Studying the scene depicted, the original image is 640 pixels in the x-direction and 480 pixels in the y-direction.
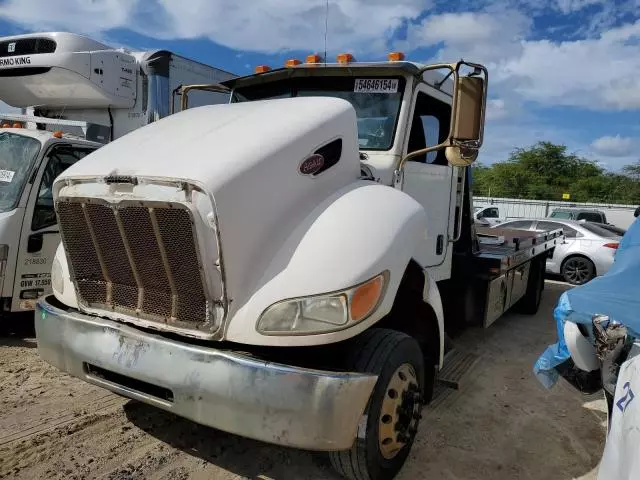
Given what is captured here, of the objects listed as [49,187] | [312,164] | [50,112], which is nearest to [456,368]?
[312,164]

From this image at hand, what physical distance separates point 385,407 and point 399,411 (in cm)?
A: 17

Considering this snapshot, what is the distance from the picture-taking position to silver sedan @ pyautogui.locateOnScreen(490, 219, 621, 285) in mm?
10961

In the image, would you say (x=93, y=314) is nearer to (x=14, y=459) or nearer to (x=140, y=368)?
(x=140, y=368)

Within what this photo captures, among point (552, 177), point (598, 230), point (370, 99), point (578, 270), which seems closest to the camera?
point (370, 99)

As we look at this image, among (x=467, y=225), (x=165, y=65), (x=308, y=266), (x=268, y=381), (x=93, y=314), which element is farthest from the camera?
(x=165, y=65)

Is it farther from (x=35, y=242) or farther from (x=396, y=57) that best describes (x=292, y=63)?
(x=35, y=242)

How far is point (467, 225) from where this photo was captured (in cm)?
526

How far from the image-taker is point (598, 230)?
37.8 feet

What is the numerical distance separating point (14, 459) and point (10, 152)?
354 centimetres

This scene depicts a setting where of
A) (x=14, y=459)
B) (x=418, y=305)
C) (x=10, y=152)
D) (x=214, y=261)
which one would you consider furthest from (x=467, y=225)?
(x=10, y=152)

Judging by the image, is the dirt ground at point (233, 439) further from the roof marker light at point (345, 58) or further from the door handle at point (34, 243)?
the roof marker light at point (345, 58)

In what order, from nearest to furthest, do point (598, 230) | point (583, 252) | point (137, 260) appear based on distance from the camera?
point (137, 260)
point (583, 252)
point (598, 230)

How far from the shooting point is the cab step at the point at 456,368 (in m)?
4.53

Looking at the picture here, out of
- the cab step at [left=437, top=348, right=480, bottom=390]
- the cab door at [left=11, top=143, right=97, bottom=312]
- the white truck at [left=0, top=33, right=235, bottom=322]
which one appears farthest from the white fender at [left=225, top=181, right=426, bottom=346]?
the cab door at [left=11, top=143, right=97, bottom=312]
